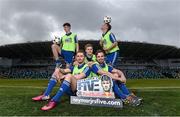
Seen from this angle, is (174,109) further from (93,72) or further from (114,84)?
(93,72)

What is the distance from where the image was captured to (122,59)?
95.9 m

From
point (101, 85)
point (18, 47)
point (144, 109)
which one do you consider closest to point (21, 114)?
point (101, 85)

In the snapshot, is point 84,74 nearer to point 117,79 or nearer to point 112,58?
point 117,79

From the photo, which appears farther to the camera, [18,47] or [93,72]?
[18,47]

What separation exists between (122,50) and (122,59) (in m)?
9.80

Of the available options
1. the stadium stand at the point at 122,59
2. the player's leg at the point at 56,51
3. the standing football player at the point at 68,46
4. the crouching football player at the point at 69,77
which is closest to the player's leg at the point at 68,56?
the standing football player at the point at 68,46

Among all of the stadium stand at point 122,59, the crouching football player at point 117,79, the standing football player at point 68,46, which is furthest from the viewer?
the stadium stand at point 122,59

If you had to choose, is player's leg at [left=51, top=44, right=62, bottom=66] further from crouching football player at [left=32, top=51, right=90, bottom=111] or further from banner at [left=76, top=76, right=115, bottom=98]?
banner at [left=76, top=76, right=115, bottom=98]

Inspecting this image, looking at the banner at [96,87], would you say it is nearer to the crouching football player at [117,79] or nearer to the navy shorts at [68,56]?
the crouching football player at [117,79]

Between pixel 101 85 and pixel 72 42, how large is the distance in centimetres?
271

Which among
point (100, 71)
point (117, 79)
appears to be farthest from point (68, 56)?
point (117, 79)

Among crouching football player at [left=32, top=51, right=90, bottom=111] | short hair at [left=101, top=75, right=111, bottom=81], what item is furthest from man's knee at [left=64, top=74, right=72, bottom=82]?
short hair at [left=101, top=75, right=111, bottom=81]

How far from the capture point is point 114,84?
958 cm

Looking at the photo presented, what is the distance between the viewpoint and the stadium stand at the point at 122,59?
84356mm
